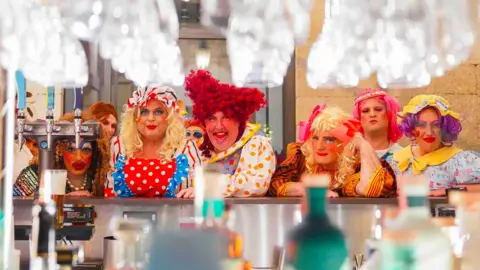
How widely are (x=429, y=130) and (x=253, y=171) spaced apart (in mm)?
893

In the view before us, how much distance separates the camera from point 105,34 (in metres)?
Result: 2.30

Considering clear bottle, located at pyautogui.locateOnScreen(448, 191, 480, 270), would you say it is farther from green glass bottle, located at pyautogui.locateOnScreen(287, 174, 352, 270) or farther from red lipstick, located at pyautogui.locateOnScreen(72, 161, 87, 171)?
red lipstick, located at pyautogui.locateOnScreen(72, 161, 87, 171)

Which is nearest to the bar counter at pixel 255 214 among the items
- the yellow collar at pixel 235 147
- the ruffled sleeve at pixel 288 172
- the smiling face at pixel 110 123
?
the ruffled sleeve at pixel 288 172

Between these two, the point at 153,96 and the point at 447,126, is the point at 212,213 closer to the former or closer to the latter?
the point at 153,96

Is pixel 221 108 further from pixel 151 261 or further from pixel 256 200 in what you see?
pixel 151 261

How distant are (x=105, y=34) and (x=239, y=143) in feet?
3.14

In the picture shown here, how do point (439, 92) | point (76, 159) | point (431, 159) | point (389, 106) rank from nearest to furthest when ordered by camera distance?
point (76, 159) → point (431, 159) → point (389, 106) → point (439, 92)

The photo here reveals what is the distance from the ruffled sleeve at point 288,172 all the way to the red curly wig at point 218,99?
258 millimetres

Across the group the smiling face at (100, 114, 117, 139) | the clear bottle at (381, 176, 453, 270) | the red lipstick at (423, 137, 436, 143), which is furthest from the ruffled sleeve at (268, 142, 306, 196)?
the clear bottle at (381, 176, 453, 270)

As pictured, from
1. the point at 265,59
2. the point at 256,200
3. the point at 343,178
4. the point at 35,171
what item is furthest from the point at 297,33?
the point at 35,171

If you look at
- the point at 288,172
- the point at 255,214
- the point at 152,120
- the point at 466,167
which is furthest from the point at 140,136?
the point at 466,167

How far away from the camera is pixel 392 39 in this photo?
2410mm

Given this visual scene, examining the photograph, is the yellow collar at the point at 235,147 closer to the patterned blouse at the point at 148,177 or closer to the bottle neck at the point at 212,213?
the patterned blouse at the point at 148,177

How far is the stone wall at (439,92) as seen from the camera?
174 inches
